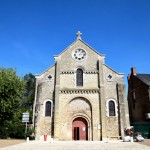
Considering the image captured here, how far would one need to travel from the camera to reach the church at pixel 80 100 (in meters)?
25.1

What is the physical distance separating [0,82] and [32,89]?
27755 millimetres

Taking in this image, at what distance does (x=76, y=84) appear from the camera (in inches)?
1083

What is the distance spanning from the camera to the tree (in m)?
24.2

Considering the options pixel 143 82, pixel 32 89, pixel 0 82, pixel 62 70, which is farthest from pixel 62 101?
pixel 32 89

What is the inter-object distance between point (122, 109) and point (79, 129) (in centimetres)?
623

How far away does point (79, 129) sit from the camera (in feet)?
85.5

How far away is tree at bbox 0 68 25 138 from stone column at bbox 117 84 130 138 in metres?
13.1

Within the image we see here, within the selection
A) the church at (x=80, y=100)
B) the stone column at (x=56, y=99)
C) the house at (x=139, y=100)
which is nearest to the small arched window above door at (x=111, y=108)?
the church at (x=80, y=100)

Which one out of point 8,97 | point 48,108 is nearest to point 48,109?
point 48,108

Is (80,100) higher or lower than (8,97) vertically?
lower

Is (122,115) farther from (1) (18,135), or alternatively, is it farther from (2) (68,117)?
(1) (18,135)

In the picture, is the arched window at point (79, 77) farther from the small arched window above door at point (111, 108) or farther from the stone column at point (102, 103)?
the small arched window above door at point (111, 108)

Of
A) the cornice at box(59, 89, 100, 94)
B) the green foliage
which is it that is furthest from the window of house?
the green foliage

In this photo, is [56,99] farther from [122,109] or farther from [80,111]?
[122,109]
